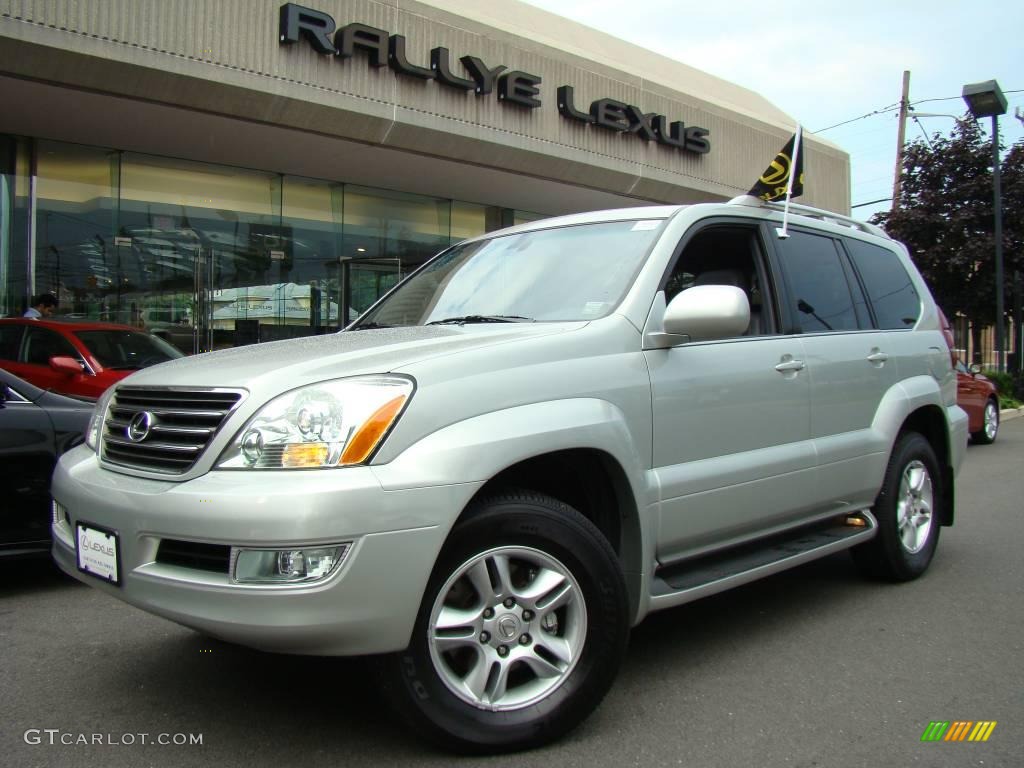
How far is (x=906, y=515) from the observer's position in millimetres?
4836

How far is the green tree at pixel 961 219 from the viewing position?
1831 centimetres

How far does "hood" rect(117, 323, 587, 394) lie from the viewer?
2.71m

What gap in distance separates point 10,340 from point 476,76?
7.16 meters

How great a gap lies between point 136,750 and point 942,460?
4.51 m

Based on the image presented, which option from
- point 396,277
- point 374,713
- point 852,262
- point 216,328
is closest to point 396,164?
point 396,277

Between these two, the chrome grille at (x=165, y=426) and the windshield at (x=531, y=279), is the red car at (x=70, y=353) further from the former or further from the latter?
the chrome grille at (x=165, y=426)

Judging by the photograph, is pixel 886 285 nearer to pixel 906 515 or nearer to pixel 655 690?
pixel 906 515

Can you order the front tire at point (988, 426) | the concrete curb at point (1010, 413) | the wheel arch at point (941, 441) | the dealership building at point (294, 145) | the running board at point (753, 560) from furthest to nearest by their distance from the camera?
the concrete curb at point (1010, 413)
the front tire at point (988, 426)
the dealership building at point (294, 145)
the wheel arch at point (941, 441)
the running board at point (753, 560)

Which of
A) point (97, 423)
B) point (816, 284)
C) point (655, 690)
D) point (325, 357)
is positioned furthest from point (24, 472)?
point (816, 284)

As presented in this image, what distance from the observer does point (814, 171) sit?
1930cm

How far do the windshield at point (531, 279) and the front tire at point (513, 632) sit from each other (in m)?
0.95

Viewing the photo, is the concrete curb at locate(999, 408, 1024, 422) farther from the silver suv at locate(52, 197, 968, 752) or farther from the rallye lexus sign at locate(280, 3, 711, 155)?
the silver suv at locate(52, 197, 968, 752)

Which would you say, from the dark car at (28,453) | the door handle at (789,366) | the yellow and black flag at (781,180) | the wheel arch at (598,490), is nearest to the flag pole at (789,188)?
the yellow and black flag at (781,180)

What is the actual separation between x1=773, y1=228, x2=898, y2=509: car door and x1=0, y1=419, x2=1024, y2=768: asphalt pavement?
69cm
